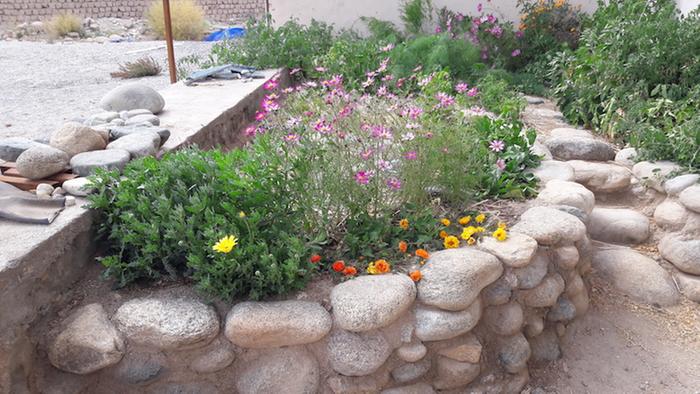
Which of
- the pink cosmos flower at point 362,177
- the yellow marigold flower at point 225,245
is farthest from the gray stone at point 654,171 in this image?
the yellow marigold flower at point 225,245

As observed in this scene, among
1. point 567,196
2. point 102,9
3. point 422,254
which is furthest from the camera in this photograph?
point 102,9

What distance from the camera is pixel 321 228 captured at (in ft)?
8.59

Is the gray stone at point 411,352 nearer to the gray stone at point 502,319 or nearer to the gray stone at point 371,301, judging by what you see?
the gray stone at point 371,301

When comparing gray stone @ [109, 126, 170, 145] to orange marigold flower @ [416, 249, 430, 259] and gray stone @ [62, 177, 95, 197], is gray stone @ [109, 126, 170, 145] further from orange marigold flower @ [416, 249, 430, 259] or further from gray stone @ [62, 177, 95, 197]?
orange marigold flower @ [416, 249, 430, 259]

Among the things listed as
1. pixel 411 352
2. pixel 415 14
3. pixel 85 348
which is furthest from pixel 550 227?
pixel 415 14

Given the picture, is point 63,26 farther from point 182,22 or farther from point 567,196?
point 567,196

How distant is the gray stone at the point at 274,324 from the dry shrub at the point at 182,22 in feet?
45.4

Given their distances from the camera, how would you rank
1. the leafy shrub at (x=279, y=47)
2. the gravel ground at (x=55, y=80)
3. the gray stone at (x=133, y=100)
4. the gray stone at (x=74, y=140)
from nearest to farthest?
the gray stone at (x=74, y=140), the gray stone at (x=133, y=100), the gravel ground at (x=55, y=80), the leafy shrub at (x=279, y=47)

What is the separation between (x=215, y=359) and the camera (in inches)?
88.5

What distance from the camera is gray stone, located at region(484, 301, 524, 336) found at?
2.57 m

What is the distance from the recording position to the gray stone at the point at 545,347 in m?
2.75

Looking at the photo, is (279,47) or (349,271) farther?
Result: (279,47)

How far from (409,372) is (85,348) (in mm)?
1215

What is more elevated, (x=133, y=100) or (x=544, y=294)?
(x=133, y=100)
